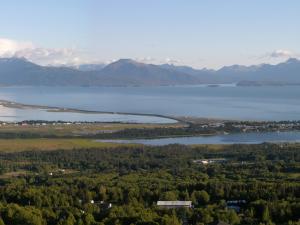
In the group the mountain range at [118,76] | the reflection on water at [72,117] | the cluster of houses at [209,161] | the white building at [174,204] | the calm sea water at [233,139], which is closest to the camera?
the white building at [174,204]

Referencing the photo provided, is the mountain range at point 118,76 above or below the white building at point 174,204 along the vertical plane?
above

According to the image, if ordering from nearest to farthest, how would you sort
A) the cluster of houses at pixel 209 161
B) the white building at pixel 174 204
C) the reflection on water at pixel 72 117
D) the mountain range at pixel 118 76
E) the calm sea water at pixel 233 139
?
the white building at pixel 174 204, the cluster of houses at pixel 209 161, the calm sea water at pixel 233 139, the reflection on water at pixel 72 117, the mountain range at pixel 118 76

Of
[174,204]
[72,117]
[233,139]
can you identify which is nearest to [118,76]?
[72,117]

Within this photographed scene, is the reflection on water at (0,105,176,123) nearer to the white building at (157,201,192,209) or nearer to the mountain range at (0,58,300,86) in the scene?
the white building at (157,201,192,209)

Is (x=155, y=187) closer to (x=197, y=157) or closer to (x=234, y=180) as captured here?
(x=234, y=180)

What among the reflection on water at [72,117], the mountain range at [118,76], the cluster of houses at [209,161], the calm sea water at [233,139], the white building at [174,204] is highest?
the mountain range at [118,76]

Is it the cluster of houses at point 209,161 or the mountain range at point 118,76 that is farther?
the mountain range at point 118,76

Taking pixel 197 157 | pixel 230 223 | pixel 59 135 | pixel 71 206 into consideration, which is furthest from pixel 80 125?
pixel 230 223

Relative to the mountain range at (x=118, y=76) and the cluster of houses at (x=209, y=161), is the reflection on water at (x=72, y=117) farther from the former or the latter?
the mountain range at (x=118, y=76)

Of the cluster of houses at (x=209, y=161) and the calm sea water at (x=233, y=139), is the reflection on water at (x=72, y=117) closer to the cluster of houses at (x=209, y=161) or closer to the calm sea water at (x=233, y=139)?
the calm sea water at (x=233, y=139)

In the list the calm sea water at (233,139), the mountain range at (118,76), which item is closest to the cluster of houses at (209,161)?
the calm sea water at (233,139)
